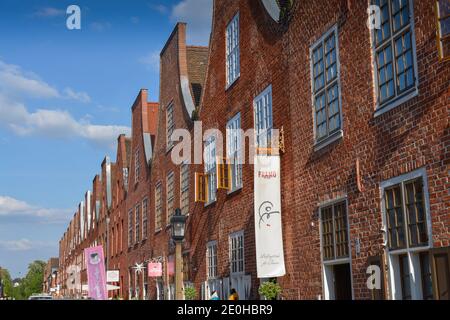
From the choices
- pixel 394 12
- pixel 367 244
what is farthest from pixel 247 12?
pixel 367 244

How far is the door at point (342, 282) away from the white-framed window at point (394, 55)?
384 cm

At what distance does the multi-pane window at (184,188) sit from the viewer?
2652cm

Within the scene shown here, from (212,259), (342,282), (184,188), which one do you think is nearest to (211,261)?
(212,259)

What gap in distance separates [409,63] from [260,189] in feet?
19.3

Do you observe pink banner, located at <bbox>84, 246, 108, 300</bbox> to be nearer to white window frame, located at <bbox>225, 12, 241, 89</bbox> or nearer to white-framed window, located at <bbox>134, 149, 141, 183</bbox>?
white-framed window, located at <bbox>134, 149, 141, 183</bbox>

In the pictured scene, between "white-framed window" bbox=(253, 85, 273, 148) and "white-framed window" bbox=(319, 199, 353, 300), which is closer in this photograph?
"white-framed window" bbox=(319, 199, 353, 300)

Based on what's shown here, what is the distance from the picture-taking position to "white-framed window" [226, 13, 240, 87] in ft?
68.2

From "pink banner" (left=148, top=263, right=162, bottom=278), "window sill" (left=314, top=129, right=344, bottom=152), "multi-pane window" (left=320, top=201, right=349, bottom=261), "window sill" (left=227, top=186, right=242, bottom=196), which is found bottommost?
"pink banner" (left=148, top=263, right=162, bottom=278)

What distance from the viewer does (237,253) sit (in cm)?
1973

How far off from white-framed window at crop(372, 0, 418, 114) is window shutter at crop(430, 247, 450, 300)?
2.75 m

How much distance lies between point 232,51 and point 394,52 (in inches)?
408

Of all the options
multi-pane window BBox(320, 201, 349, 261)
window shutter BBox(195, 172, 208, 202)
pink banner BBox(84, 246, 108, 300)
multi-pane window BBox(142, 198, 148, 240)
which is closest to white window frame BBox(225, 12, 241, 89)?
window shutter BBox(195, 172, 208, 202)

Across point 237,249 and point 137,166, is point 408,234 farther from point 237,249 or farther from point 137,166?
point 137,166
